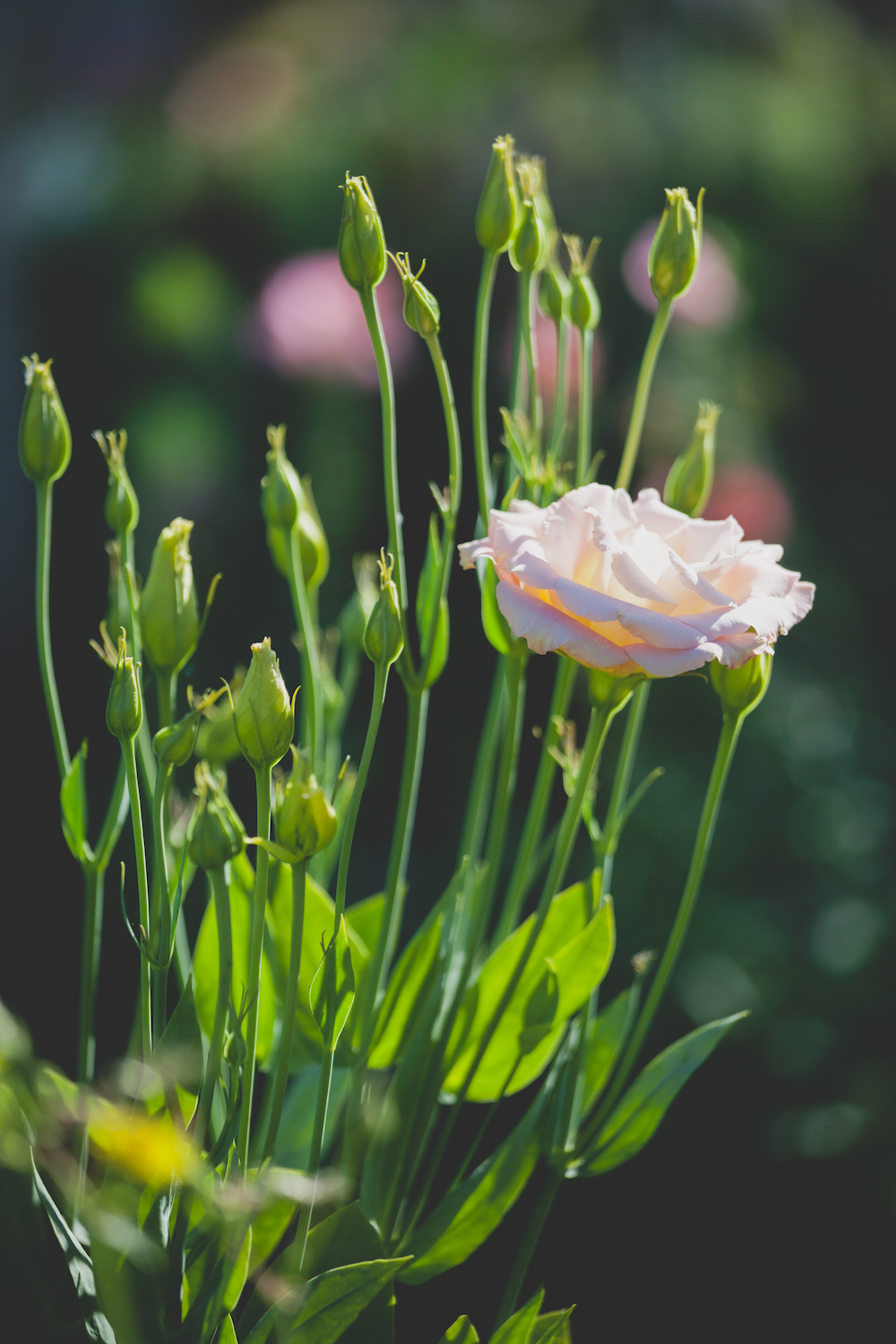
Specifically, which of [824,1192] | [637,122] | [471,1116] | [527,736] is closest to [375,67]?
[637,122]

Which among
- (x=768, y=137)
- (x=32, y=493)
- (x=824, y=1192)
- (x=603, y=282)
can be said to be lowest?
(x=824, y=1192)

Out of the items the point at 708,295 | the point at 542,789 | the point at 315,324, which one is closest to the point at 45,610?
the point at 542,789

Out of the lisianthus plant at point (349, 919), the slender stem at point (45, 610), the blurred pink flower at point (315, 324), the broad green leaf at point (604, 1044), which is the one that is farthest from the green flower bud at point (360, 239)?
the blurred pink flower at point (315, 324)

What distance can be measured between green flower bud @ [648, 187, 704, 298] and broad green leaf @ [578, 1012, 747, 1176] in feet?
0.73

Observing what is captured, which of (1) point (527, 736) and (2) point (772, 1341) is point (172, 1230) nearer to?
(2) point (772, 1341)

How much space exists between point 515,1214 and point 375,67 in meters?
1.25

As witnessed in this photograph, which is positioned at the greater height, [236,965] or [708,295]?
[708,295]

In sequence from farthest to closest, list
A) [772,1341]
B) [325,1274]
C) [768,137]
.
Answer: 1. [768,137]
2. [772,1341]
3. [325,1274]

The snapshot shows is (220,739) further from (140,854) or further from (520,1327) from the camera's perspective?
(520,1327)

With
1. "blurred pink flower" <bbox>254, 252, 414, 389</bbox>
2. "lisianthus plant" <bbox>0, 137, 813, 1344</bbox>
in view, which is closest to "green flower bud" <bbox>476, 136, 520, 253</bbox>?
"lisianthus plant" <bbox>0, 137, 813, 1344</bbox>

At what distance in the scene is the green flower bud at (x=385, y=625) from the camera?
0.26 metres

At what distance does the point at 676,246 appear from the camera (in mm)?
319

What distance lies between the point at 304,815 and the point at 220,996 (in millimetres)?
60

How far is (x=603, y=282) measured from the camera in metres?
1.22
